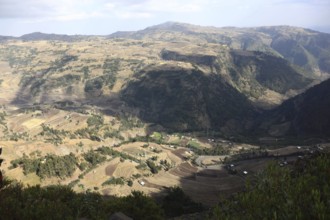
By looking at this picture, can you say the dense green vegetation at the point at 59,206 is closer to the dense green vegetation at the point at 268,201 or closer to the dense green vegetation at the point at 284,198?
the dense green vegetation at the point at 268,201

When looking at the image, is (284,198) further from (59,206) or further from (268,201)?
(59,206)

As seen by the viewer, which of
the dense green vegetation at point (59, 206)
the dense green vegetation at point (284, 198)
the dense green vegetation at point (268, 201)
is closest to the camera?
the dense green vegetation at point (284, 198)

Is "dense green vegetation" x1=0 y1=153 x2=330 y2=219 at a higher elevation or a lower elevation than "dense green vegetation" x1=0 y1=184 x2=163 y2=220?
higher

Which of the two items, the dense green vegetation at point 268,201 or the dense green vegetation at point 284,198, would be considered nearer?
the dense green vegetation at point 284,198

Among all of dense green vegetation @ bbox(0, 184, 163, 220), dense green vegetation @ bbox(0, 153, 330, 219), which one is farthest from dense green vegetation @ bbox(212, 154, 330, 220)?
dense green vegetation @ bbox(0, 184, 163, 220)

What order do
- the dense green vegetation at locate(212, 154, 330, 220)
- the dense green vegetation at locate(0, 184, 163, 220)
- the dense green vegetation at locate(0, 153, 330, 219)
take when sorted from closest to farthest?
the dense green vegetation at locate(212, 154, 330, 220) < the dense green vegetation at locate(0, 153, 330, 219) < the dense green vegetation at locate(0, 184, 163, 220)

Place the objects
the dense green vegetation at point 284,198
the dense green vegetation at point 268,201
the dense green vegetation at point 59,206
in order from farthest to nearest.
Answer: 1. the dense green vegetation at point 59,206
2. the dense green vegetation at point 268,201
3. the dense green vegetation at point 284,198

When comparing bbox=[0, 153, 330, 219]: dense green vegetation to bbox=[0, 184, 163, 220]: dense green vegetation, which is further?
bbox=[0, 184, 163, 220]: dense green vegetation

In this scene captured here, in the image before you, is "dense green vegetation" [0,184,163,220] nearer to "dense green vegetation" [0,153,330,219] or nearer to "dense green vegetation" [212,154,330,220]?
"dense green vegetation" [0,153,330,219]

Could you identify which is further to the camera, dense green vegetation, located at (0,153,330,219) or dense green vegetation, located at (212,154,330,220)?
dense green vegetation, located at (0,153,330,219)

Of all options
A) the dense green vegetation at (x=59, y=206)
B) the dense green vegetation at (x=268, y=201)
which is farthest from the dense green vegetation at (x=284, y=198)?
the dense green vegetation at (x=59, y=206)

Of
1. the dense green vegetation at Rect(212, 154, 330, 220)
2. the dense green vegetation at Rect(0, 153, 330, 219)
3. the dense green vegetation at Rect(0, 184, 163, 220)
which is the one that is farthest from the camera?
the dense green vegetation at Rect(0, 184, 163, 220)
